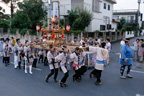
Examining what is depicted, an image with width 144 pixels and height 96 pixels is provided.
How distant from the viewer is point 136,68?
27.6 ft

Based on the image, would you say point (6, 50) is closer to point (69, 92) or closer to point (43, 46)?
point (43, 46)

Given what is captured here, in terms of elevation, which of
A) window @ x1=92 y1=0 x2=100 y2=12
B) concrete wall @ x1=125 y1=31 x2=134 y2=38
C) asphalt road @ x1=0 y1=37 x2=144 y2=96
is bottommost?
asphalt road @ x1=0 y1=37 x2=144 y2=96

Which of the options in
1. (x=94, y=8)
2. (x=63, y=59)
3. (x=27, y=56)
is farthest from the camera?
(x=94, y=8)

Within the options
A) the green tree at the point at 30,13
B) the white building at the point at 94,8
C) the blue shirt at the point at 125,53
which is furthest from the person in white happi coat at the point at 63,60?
the green tree at the point at 30,13

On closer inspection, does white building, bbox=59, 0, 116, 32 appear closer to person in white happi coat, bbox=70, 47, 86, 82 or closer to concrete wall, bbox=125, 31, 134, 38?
concrete wall, bbox=125, 31, 134, 38

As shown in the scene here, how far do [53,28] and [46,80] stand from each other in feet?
12.2

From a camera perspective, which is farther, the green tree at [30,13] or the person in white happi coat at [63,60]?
the green tree at [30,13]

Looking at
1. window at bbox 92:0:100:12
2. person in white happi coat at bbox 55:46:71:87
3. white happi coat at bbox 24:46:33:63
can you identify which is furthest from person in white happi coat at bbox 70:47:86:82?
window at bbox 92:0:100:12

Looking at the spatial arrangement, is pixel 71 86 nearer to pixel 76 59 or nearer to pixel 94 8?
pixel 76 59

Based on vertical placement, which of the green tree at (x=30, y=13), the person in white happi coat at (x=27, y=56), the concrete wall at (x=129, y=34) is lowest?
the person in white happi coat at (x=27, y=56)

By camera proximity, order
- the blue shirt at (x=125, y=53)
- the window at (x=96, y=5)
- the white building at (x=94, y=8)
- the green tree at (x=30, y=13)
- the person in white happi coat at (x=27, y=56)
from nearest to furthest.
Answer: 1. the blue shirt at (x=125, y=53)
2. the person in white happi coat at (x=27, y=56)
3. the green tree at (x=30, y=13)
4. the white building at (x=94, y=8)
5. the window at (x=96, y=5)

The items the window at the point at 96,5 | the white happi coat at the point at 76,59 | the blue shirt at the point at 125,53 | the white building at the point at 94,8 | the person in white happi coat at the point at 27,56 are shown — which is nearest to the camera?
the white happi coat at the point at 76,59

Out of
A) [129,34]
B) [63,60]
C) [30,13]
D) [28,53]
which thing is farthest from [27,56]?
[129,34]

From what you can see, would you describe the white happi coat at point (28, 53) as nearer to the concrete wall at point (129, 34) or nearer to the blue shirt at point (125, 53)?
the blue shirt at point (125, 53)
